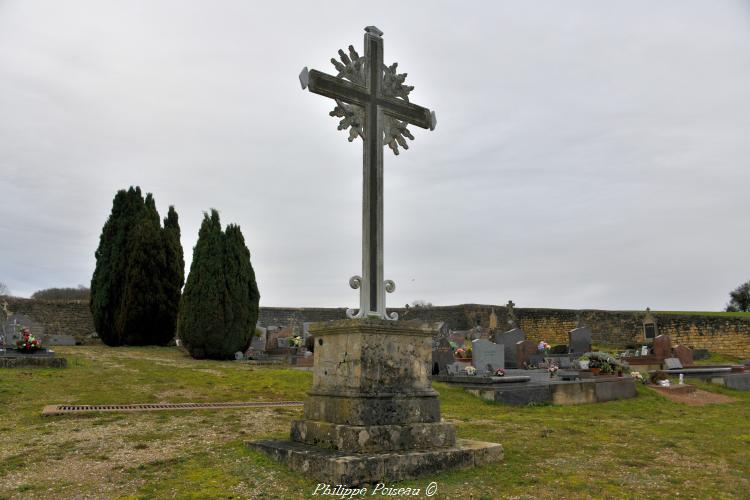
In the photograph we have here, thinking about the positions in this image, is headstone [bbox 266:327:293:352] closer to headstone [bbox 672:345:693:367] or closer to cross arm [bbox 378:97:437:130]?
headstone [bbox 672:345:693:367]

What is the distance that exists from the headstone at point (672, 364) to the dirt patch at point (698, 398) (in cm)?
274

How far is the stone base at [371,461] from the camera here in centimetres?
454

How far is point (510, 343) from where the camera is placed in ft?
53.7

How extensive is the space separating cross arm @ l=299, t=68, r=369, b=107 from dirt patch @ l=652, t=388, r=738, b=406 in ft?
31.0

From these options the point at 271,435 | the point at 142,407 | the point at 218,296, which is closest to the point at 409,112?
the point at 271,435

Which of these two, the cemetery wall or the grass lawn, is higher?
the cemetery wall

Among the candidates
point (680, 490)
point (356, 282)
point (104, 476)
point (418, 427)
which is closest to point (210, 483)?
point (104, 476)

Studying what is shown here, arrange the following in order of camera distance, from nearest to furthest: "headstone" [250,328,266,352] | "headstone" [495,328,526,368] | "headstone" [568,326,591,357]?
"headstone" [495,328,526,368], "headstone" [568,326,591,357], "headstone" [250,328,266,352]

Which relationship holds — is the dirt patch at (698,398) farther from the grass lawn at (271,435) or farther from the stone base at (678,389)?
the grass lawn at (271,435)

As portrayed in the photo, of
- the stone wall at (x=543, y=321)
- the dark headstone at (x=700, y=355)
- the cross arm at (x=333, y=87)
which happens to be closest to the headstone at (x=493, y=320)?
the stone wall at (x=543, y=321)

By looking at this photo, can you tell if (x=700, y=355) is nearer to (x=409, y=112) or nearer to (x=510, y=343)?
(x=510, y=343)

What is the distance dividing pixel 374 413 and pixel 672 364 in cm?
1316

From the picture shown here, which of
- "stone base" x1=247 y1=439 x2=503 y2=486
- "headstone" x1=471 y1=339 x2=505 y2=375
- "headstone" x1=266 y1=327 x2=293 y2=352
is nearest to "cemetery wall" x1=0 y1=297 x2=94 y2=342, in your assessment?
"headstone" x1=266 y1=327 x2=293 y2=352

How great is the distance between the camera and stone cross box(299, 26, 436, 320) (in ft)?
19.0
